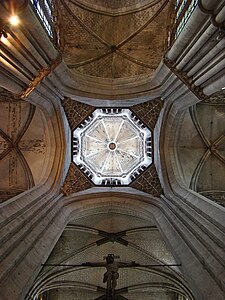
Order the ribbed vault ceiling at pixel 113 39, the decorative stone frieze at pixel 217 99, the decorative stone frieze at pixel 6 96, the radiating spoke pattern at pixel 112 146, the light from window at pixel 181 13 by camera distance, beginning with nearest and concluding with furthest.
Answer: the light from window at pixel 181 13 → the decorative stone frieze at pixel 217 99 → the decorative stone frieze at pixel 6 96 → the ribbed vault ceiling at pixel 113 39 → the radiating spoke pattern at pixel 112 146

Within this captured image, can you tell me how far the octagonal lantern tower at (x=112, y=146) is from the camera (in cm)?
1425

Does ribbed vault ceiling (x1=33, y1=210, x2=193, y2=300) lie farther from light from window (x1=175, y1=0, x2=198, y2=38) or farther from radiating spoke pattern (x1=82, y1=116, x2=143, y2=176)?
light from window (x1=175, y1=0, x2=198, y2=38)

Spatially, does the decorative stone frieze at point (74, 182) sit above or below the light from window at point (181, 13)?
below

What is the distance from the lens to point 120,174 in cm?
1545

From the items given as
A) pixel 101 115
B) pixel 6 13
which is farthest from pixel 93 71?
pixel 6 13

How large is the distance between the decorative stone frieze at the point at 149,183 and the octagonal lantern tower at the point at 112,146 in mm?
340

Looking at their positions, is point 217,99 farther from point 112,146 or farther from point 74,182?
point 112,146

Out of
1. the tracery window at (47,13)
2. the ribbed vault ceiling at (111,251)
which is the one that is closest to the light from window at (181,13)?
the tracery window at (47,13)

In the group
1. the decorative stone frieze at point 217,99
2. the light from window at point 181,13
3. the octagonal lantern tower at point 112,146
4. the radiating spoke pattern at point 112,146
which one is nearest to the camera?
the light from window at point 181,13

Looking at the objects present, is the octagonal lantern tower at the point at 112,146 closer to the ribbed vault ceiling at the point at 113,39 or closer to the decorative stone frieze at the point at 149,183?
the decorative stone frieze at the point at 149,183

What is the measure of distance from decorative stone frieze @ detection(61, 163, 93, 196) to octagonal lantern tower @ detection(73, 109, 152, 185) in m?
0.30

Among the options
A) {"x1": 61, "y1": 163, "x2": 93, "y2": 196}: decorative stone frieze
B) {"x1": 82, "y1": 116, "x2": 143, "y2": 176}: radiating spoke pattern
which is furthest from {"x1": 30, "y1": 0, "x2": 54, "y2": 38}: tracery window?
{"x1": 82, "y1": 116, "x2": 143, "y2": 176}: radiating spoke pattern

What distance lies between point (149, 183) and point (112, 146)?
4.94 m

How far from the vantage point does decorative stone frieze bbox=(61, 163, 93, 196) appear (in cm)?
1280
